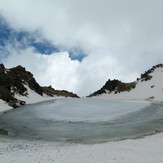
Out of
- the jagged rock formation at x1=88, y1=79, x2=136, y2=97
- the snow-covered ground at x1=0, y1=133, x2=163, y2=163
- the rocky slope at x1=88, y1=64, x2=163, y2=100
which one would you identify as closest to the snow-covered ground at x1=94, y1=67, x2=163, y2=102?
the rocky slope at x1=88, y1=64, x2=163, y2=100

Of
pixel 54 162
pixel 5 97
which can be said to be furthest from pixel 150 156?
pixel 5 97

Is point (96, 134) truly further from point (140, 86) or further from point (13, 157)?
point (140, 86)

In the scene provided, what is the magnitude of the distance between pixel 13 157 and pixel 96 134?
9838mm

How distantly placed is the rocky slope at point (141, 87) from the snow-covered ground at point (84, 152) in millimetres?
60146

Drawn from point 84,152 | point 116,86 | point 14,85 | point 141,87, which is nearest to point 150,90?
point 141,87

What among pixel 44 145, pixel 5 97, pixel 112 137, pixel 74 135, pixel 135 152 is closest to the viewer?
pixel 135 152

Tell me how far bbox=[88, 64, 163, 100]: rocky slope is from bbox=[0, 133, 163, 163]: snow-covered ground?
60146mm

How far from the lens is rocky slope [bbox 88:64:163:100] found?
87.0 metres

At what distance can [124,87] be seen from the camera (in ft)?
379

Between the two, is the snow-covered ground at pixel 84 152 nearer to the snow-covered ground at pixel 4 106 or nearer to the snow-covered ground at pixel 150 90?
the snow-covered ground at pixel 4 106

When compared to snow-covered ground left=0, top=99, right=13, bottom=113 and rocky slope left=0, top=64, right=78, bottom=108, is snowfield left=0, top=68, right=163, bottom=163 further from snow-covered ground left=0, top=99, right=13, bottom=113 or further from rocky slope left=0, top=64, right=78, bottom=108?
rocky slope left=0, top=64, right=78, bottom=108

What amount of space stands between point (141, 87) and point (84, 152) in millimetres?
88260

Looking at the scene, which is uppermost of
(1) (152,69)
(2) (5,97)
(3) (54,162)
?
(1) (152,69)

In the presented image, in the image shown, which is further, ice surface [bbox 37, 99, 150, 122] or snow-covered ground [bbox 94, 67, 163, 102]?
snow-covered ground [bbox 94, 67, 163, 102]
